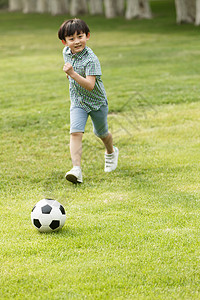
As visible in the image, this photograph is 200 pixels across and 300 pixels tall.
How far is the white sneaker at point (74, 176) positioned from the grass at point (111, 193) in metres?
0.08

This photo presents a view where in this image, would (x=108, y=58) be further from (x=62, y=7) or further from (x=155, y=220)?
(x=62, y=7)

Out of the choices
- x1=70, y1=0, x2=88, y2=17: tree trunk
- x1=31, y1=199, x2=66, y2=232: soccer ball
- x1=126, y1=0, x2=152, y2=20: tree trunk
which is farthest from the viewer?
x1=70, y1=0, x2=88, y2=17: tree trunk

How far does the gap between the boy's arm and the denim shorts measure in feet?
1.28

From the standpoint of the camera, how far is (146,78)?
12.2 metres

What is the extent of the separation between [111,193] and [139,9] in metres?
28.8

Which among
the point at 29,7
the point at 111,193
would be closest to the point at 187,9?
the point at 111,193

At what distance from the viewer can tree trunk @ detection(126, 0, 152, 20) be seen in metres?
32.2

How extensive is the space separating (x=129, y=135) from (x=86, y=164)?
145cm

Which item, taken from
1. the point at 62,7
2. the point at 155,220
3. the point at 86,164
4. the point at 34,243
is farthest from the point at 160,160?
the point at 62,7

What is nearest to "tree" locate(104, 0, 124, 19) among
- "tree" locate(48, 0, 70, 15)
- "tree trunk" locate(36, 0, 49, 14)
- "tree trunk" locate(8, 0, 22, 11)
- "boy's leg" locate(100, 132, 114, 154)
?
"tree" locate(48, 0, 70, 15)

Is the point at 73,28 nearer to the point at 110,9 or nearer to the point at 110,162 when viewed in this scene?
the point at 110,162

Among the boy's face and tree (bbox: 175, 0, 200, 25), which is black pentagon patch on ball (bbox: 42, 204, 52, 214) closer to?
the boy's face

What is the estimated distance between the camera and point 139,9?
32469mm

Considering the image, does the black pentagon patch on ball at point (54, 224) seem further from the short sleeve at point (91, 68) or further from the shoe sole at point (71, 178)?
the short sleeve at point (91, 68)
